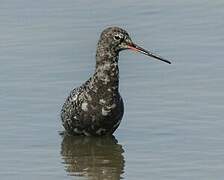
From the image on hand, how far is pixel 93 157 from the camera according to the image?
1103 cm

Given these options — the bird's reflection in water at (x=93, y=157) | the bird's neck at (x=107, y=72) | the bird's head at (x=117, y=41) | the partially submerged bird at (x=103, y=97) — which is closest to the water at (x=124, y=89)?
the bird's reflection in water at (x=93, y=157)

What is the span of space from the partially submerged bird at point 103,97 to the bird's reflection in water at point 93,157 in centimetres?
11

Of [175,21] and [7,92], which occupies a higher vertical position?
[175,21]

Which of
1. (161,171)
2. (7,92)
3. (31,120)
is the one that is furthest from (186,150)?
(7,92)

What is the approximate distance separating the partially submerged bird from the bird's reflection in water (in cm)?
11

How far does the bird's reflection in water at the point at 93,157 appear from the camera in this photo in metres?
10.3

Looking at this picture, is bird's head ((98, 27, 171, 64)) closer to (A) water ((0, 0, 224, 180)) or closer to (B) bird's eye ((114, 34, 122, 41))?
(B) bird's eye ((114, 34, 122, 41))

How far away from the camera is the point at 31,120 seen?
11.9m

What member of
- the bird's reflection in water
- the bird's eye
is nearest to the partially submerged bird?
the bird's eye

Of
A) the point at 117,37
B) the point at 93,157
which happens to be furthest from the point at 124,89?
the point at 93,157

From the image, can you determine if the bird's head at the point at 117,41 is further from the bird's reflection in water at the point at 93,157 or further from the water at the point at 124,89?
the bird's reflection in water at the point at 93,157

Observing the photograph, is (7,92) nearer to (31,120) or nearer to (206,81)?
(31,120)

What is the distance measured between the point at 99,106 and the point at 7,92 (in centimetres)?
161

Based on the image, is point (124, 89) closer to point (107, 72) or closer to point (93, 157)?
point (107, 72)
